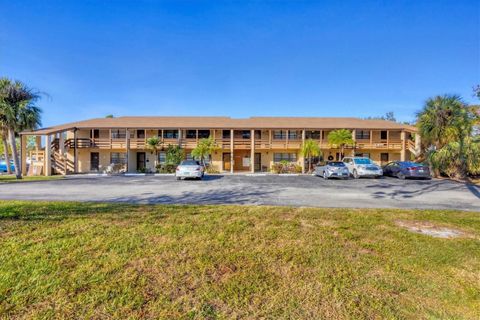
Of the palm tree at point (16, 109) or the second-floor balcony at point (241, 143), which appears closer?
the palm tree at point (16, 109)

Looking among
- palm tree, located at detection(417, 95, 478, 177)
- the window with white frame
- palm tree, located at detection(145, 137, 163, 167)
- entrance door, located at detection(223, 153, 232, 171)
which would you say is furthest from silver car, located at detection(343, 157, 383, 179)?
the window with white frame

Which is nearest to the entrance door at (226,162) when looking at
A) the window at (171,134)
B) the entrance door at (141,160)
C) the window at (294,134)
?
the window at (171,134)

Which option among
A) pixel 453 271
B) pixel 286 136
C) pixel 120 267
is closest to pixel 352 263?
pixel 453 271

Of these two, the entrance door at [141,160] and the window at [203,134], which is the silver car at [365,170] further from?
the entrance door at [141,160]

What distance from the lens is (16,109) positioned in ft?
57.7

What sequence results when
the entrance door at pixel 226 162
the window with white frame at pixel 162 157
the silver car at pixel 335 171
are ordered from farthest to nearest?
the entrance door at pixel 226 162, the window with white frame at pixel 162 157, the silver car at pixel 335 171

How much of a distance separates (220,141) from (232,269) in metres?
23.2

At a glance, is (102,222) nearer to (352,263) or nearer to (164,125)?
(352,263)

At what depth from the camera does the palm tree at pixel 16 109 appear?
679 inches

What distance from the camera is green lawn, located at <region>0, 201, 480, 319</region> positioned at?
2465 mm

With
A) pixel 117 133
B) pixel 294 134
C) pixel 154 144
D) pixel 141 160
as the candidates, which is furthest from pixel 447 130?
pixel 117 133

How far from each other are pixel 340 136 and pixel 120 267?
23601 millimetres

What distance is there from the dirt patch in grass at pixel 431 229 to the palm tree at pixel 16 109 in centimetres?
2356

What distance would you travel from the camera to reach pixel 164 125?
2517 centimetres
